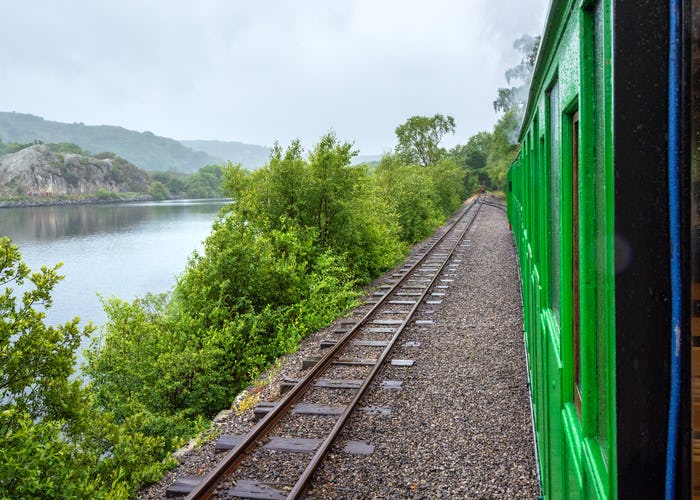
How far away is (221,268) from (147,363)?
3.00 meters

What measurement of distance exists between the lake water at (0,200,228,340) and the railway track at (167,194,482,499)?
8.09 m

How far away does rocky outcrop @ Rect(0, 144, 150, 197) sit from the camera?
10706cm

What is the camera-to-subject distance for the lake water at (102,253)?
28297mm

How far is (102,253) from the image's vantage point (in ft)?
141

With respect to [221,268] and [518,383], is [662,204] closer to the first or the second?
[518,383]

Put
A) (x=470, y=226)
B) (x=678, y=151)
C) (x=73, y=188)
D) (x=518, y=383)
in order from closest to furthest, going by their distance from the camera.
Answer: (x=678, y=151), (x=518, y=383), (x=470, y=226), (x=73, y=188)

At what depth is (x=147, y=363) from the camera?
884 cm

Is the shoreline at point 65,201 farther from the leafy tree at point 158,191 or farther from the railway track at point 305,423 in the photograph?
the railway track at point 305,423

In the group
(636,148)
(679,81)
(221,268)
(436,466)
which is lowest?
(436,466)

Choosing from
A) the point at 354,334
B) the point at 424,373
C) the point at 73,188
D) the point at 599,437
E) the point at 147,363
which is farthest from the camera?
the point at 73,188

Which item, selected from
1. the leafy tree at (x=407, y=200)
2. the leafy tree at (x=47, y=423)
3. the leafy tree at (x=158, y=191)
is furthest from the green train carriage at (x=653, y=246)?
the leafy tree at (x=158, y=191)

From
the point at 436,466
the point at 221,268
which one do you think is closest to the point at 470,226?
the point at 221,268

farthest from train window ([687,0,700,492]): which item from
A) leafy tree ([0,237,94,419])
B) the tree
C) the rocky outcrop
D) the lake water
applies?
the rocky outcrop

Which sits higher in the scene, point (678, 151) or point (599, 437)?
point (678, 151)
